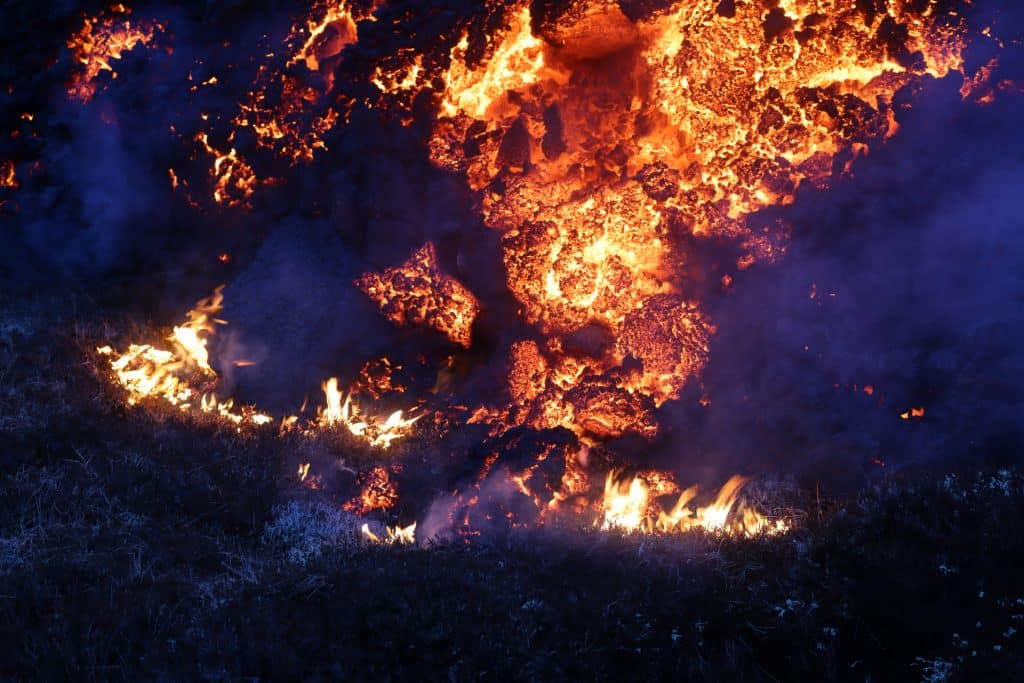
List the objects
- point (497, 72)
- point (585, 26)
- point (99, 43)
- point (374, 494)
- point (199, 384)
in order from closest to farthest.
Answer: point (374, 494), point (585, 26), point (497, 72), point (199, 384), point (99, 43)

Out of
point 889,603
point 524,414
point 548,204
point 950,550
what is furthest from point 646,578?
point 548,204

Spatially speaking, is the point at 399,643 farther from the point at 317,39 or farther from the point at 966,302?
the point at 317,39

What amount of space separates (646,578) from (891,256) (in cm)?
309

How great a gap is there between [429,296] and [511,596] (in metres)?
3.49

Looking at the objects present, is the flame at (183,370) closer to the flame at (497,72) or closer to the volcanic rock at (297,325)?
the volcanic rock at (297,325)

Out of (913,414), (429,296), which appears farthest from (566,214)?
(913,414)

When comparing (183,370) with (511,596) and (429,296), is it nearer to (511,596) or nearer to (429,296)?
(429,296)

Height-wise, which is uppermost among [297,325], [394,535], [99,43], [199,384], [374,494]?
[99,43]

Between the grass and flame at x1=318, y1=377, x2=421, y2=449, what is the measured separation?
47.6 inches

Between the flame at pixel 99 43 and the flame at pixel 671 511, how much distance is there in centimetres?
715

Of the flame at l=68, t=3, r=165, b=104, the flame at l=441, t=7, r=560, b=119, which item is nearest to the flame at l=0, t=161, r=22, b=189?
the flame at l=68, t=3, r=165, b=104

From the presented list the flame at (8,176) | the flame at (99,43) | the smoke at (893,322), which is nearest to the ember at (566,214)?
the smoke at (893,322)

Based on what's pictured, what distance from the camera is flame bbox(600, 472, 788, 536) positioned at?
589cm

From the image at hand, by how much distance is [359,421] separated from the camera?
756cm
